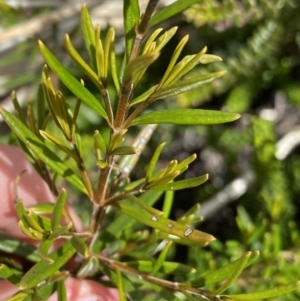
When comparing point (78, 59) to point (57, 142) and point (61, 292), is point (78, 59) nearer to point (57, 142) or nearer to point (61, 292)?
point (57, 142)

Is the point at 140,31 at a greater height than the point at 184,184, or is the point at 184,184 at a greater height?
the point at 140,31

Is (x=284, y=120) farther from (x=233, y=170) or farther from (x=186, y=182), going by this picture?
(x=186, y=182)

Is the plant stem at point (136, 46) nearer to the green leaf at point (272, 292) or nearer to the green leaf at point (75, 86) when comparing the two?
the green leaf at point (75, 86)

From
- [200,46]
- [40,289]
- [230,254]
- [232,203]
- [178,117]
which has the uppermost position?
[178,117]

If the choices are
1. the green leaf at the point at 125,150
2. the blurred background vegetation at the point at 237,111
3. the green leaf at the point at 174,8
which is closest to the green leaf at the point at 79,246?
the green leaf at the point at 125,150

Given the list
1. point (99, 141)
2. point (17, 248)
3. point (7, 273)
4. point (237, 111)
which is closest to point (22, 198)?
point (17, 248)

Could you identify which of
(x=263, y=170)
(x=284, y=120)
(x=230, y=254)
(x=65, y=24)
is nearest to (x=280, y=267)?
(x=230, y=254)
